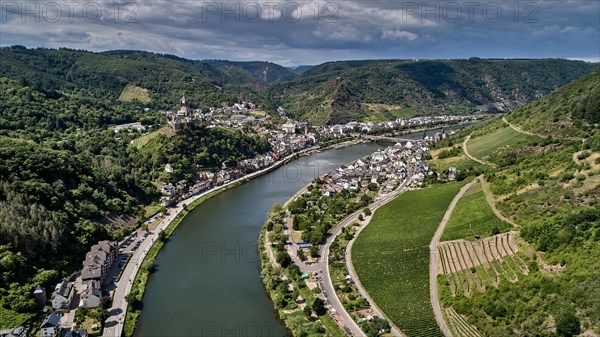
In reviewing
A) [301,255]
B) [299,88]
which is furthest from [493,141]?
[299,88]

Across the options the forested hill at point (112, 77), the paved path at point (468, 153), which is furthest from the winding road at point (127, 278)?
the forested hill at point (112, 77)

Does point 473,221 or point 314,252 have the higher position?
point 473,221

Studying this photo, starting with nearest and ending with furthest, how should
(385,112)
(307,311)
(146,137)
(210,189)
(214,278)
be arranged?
(307,311), (214,278), (210,189), (146,137), (385,112)

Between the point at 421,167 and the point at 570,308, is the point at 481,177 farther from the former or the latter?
the point at 570,308

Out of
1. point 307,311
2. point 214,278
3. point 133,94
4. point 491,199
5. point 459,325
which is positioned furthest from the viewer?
point 133,94

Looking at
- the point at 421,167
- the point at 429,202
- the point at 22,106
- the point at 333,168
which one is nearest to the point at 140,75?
the point at 22,106

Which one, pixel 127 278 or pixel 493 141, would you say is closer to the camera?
pixel 127 278

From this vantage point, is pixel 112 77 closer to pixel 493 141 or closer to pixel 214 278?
pixel 493 141
